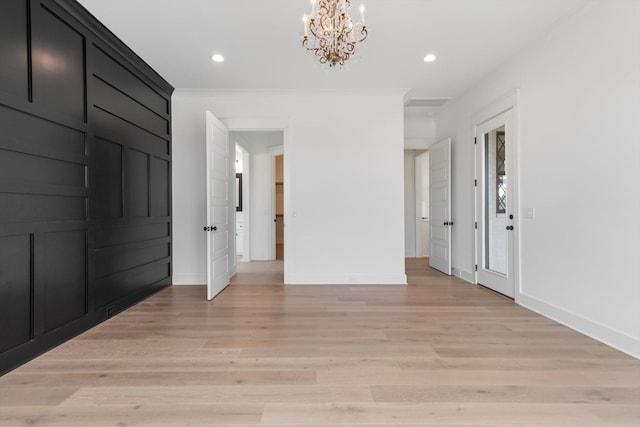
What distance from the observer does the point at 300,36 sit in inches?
120

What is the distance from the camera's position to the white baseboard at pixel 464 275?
14.5 ft

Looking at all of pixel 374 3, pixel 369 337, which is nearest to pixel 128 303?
pixel 369 337

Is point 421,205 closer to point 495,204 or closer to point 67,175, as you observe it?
point 495,204

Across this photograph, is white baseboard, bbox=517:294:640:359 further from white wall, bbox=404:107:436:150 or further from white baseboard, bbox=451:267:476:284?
white wall, bbox=404:107:436:150

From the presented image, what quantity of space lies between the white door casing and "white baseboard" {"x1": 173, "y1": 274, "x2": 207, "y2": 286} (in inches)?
14.3

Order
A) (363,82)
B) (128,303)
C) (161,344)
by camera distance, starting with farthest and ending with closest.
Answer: (363,82)
(128,303)
(161,344)

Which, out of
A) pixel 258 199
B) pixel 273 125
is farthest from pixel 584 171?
pixel 258 199

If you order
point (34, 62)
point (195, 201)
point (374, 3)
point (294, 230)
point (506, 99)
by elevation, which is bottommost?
point (294, 230)

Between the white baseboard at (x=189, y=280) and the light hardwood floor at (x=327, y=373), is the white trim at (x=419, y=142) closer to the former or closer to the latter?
the light hardwood floor at (x=327, y=373)

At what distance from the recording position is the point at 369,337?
2.56m

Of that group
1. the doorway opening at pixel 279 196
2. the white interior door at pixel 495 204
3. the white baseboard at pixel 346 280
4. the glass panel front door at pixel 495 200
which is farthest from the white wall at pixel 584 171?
the doorway opening at pixel 279 196

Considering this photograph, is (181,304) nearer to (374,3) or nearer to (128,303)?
(128,303)

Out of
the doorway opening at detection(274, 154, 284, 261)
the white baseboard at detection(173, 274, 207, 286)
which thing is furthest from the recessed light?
the doorway opening at detection(274, 154, 284, 261)

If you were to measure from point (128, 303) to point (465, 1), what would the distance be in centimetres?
434
